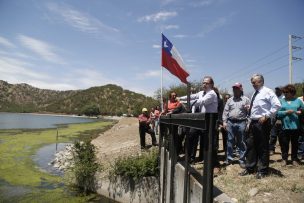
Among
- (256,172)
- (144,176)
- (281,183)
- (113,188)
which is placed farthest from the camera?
(113,188)

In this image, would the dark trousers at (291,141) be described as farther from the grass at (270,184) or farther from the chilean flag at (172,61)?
the chilean flag at (172,61)

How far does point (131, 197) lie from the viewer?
437 inches

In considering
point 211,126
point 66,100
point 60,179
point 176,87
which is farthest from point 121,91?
point 211,126

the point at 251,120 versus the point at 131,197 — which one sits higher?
the point at 251,120

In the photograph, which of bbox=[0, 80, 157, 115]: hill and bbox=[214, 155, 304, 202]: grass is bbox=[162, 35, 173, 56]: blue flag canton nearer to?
bbox=[214, 155, 304, 202]: grass

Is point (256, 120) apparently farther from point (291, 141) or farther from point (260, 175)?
point (291, 141)

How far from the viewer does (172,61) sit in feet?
26.8

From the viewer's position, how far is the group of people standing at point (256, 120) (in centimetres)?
607

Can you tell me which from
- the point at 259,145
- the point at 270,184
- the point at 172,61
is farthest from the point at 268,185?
the point at 172,61

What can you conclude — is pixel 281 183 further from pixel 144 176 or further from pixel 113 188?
pixel 113 188

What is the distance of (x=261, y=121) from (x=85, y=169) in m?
8.61

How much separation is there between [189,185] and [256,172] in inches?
84.4

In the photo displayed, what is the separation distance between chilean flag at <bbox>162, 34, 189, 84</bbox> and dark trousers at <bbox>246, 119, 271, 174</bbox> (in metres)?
2.18

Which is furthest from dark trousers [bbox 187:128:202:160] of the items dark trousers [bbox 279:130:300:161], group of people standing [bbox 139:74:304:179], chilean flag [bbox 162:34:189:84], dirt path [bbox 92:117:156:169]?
dirt path [bbox 92:117:156:169]
